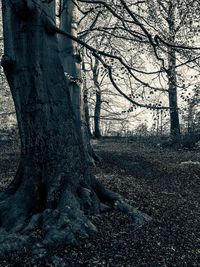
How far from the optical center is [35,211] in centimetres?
585

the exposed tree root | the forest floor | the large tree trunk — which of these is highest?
the large tree trunk

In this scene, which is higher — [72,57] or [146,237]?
[72,57]

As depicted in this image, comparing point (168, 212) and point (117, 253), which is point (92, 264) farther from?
point (168, 212)

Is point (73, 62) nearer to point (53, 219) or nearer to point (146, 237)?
point (53, 219)

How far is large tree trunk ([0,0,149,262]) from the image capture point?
5.82 metres

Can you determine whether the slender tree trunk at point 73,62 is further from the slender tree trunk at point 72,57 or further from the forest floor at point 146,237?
the forest floor at point 146,237

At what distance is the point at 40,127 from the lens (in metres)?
5.91

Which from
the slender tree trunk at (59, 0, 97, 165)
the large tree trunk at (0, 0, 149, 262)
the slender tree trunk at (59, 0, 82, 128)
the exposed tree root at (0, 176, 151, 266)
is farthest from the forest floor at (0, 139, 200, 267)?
the slender tree trunk at (59, 0, 82, 128)


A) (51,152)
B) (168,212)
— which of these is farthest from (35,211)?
(168,212)

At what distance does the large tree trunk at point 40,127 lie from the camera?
5816 millimetres

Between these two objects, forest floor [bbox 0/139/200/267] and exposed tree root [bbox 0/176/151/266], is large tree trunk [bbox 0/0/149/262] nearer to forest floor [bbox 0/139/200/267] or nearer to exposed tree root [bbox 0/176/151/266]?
exposed tree root [bbox 0/176/151/266]

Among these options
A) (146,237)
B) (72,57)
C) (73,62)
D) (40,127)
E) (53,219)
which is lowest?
(146,237)

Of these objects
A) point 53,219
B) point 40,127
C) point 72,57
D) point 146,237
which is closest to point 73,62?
point 72,57

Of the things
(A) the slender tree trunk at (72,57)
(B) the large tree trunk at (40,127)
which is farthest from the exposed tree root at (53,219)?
(A) the slender tree trunk at (72,57)
